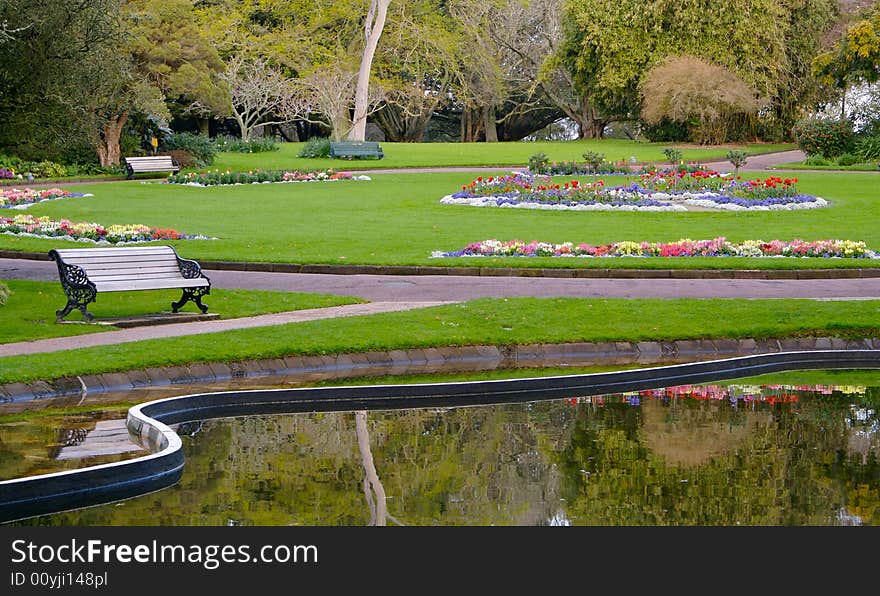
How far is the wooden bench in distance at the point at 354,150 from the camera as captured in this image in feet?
167

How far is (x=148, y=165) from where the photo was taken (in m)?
Result: 43.9

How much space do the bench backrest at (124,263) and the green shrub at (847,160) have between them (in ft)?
114

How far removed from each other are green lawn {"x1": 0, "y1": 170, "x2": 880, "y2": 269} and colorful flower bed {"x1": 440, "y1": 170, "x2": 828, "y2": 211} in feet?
2.35

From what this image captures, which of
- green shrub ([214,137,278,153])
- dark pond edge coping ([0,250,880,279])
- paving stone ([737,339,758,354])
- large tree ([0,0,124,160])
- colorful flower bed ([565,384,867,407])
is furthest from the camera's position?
green shrub ([214,137,278,153])

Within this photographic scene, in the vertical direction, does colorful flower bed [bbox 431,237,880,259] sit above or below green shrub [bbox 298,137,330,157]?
above

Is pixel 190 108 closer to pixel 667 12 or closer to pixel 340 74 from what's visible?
pixel 340 74

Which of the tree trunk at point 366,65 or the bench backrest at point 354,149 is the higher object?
the tree trunk at point 366,65

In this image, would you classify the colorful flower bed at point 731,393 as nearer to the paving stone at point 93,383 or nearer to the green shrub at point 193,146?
the paving stone at point 93,383

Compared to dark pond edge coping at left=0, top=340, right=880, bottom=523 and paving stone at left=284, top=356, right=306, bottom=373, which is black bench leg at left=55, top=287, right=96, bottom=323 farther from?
dark pond edge coping at left=0, top=340, right=880, bottom=523

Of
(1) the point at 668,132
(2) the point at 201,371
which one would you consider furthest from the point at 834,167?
(2) the point at 201,371

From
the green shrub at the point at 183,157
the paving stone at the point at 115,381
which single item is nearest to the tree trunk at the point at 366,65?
the green shrub at the point at 183,157

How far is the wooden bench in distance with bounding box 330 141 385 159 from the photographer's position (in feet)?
167

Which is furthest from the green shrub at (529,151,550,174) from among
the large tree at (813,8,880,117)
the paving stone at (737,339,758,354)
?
the paving stone at (737,339,758,354)
